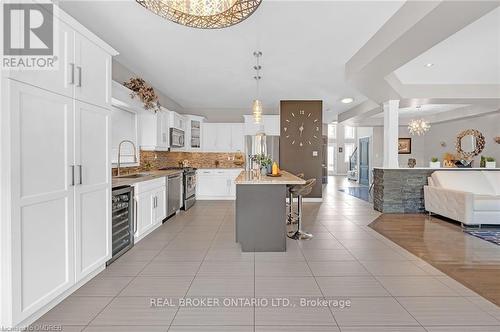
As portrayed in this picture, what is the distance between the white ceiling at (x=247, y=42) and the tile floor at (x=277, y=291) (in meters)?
2.79

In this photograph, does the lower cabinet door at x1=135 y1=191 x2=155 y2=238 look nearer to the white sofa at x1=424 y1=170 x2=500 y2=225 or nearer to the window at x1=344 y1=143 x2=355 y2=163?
the white sofa at x1=424 y1=170 x2=500 y2=225

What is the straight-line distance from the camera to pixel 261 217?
3648 millimetres

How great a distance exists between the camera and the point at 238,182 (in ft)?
11.4

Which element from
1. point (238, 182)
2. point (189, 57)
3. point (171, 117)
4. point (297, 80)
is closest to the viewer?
point (238, 182)

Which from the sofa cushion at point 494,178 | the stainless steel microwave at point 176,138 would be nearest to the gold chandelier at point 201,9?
the stainless steel microwave at point 176,138

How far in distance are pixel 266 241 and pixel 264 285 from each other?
0.98m

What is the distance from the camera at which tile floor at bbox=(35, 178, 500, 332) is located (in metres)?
2.10

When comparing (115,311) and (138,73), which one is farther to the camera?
(138,73)

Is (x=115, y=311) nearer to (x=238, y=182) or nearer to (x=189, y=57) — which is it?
(x=238, y=182)

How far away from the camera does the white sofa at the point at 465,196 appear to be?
4.75m

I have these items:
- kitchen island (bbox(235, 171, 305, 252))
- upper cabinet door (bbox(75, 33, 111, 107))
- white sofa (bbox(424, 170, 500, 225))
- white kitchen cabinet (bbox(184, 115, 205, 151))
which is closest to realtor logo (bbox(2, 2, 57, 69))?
upper cabinet door (bbox(75, 33, 111, 107))

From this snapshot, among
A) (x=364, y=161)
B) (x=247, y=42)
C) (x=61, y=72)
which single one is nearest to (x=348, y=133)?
(x=364, y=161)

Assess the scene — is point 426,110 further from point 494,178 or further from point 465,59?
point 465,59

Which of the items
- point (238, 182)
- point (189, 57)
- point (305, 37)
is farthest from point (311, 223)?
point (189, 57)
